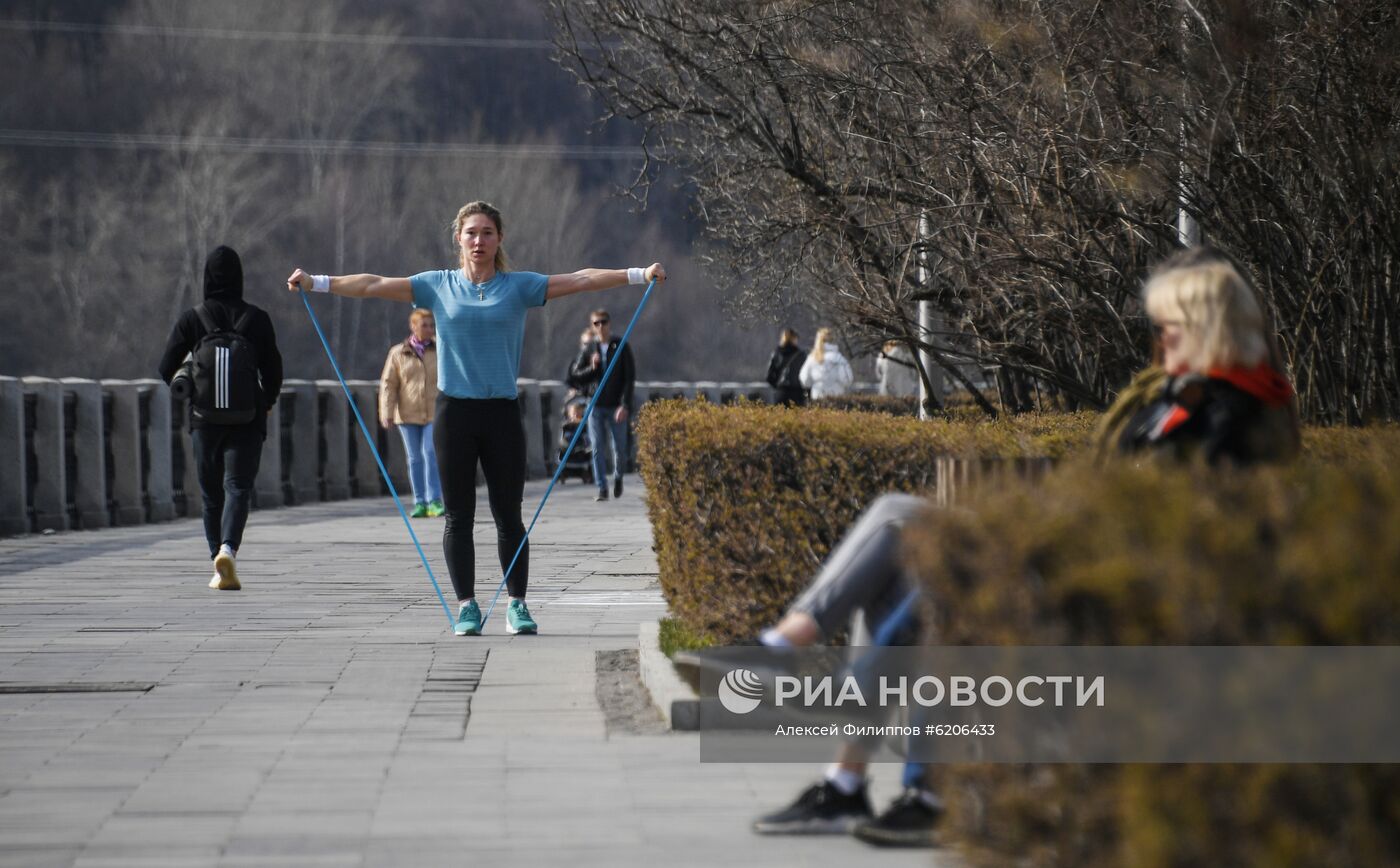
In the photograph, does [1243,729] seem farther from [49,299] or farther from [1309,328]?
[49,299]

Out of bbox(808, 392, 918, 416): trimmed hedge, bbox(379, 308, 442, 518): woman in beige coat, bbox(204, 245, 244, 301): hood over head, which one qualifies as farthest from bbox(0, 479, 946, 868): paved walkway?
bbox(808, 392, 918, 416): trimmed hedge

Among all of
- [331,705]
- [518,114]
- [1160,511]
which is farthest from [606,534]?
[518,114]

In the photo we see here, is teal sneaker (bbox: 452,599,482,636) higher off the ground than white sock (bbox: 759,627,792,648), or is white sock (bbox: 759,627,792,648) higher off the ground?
white sock (bbox: 759,627,792,648)

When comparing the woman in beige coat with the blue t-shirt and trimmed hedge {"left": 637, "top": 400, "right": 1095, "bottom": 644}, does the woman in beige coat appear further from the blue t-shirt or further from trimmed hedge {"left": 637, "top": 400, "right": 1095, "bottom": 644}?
trimmed hedge {"left": 637, "top": 400, "right": 1095, "bottom": 644}

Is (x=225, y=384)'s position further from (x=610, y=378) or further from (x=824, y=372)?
(x=824, y=372)

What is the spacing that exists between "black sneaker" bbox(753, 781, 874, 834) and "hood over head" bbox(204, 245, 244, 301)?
7694 mm

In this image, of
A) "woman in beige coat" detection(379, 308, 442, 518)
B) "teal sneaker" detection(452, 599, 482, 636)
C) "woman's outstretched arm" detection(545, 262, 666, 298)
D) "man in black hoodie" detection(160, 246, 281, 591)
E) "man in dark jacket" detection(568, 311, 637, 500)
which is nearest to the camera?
"woman's outstretched arm" detection(545, 262, 666, 298)

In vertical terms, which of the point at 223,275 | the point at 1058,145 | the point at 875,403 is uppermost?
the point at 1058,145

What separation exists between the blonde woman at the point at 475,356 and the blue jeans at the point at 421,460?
8.81 meters

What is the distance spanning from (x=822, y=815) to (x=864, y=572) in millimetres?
631

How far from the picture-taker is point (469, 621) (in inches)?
364

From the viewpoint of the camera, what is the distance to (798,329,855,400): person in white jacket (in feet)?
88.3

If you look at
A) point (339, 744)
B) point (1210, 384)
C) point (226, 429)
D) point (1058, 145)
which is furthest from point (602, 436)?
point (1210, 384)

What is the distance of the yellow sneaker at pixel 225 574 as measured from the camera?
1143cm
